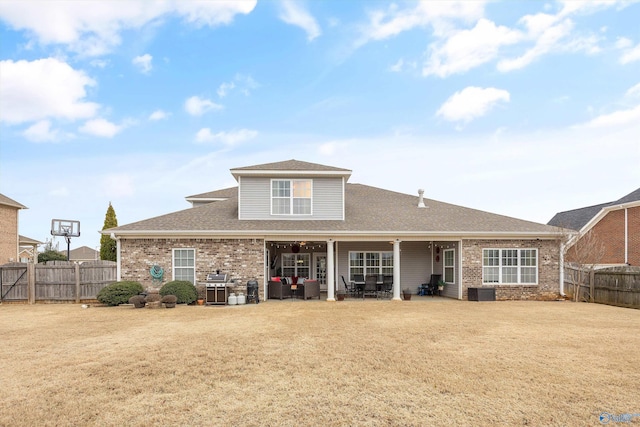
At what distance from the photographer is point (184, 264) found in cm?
1595

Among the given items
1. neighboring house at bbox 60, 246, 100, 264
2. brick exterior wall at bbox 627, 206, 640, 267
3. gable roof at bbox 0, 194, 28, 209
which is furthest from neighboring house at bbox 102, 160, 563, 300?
neighboring house at bbox 60, 246, 100, 264

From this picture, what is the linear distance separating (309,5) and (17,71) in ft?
40.2

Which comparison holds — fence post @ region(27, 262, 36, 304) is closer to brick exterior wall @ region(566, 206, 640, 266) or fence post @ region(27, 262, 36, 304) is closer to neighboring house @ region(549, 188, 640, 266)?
neighboring house @ region(549, 188, 640, 266)

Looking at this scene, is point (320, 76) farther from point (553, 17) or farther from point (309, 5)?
point (553, 17)

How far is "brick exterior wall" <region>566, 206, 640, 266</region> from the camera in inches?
874

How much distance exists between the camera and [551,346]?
808 cm

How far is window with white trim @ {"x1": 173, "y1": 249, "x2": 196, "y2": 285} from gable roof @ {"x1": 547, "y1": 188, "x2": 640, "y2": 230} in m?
20.0

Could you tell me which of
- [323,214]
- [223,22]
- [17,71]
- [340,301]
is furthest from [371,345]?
[17,71]

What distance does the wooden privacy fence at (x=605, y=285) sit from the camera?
1457 centimetres

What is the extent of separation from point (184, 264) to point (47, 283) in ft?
18.5

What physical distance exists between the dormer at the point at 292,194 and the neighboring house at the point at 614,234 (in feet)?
41.1

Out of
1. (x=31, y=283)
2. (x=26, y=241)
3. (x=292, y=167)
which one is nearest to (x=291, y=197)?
(x=292, y=167)

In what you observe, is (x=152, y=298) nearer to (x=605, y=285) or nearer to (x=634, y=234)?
(x=605, y=285)

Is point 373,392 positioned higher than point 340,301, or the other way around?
point 373,392
